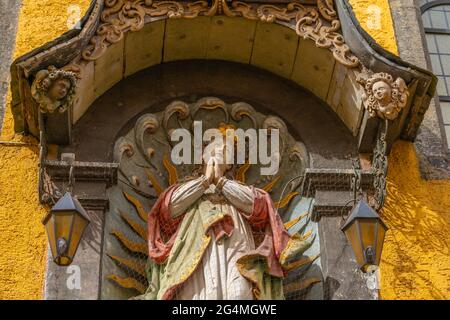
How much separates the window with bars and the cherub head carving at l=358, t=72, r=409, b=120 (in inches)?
61.2

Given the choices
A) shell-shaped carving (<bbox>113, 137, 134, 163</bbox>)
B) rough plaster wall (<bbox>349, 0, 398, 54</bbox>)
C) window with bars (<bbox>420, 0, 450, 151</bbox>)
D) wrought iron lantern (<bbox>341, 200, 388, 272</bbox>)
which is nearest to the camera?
wrought iron lantern (<bbox>341, 200, 388, 272</bbox>)

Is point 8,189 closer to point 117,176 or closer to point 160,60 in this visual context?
point 117,176

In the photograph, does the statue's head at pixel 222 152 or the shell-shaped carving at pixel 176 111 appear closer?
the statue's head at pixel 222 152

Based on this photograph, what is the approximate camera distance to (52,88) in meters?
10.2

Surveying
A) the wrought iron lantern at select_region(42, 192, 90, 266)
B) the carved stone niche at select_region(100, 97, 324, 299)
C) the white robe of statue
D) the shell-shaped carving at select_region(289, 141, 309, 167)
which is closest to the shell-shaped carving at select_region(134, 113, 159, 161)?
the carved stone niche at select_region(100, 97, 324, 299)

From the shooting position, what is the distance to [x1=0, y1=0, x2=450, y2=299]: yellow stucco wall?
990 cm

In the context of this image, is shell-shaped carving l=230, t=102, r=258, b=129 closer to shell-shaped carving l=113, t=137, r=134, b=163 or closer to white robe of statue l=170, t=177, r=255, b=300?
shell-shaped carving l=113, t=137, r=134, b=163

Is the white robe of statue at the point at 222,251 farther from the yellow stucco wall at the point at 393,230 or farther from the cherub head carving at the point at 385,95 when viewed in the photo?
the cherub head carving at the point at 385,95

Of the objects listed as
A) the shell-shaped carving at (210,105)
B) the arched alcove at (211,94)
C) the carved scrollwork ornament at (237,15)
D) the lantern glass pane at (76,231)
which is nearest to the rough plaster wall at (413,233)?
the arched alcove at (211,94)

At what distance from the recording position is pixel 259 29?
11.2 m

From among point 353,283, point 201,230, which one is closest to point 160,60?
point 201,230

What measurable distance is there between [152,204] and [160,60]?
1.60 metres

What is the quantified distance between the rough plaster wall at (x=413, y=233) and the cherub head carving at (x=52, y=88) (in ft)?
10.3

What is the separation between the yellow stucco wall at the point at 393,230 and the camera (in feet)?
32.5
